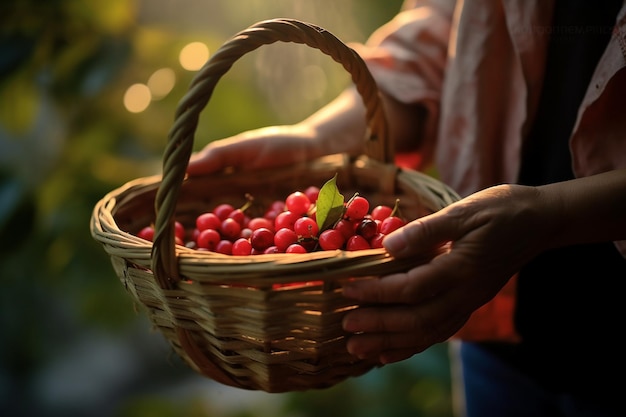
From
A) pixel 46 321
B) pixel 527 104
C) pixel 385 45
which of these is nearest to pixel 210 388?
pixel 46 321

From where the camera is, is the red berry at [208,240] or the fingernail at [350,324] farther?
the red berry at [208,240]

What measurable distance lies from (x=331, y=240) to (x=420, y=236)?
0.43 ft

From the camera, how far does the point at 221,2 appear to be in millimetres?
1362

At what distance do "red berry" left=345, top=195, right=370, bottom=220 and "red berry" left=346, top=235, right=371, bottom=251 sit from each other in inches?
1.7

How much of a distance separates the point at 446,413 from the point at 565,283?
0.94m

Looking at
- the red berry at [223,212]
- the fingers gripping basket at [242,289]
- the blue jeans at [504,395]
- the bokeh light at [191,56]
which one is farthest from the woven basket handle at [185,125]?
the bokeh light at [191,56]

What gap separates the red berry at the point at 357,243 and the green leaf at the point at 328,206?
33 millimetres

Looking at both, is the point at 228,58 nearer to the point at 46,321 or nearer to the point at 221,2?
the point at 221,2

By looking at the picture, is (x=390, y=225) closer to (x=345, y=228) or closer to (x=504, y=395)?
(x=345, y=228)

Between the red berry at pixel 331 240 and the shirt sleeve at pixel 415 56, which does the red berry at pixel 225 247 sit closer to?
the red berry at pixel 331 240

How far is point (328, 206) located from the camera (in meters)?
0.63

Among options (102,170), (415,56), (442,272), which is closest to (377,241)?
(442,272)

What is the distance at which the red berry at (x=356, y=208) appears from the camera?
0.66 metres

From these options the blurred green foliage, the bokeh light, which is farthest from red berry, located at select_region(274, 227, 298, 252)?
the bokeh light
